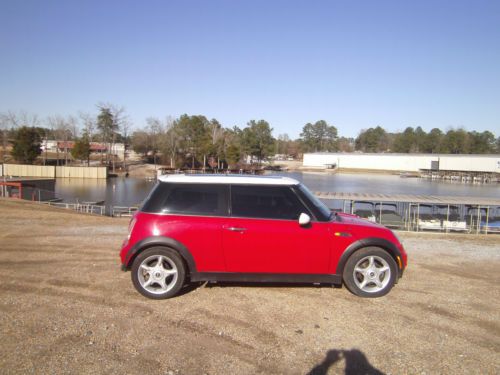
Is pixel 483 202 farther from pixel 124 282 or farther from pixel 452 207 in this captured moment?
pixel 124 282

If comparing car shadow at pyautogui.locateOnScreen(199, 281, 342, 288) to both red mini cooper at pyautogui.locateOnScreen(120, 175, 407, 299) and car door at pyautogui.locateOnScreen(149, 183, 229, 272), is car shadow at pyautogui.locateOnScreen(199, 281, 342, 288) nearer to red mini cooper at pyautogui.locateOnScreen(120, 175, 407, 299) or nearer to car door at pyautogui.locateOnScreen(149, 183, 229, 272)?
red mini cooper at pyautogui.locateOnScreen(120, 175, 407, 299)

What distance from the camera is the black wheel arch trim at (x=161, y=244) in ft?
15.7

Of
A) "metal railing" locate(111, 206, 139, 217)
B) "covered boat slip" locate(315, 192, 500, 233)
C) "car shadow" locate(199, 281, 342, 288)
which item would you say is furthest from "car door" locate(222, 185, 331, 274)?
"metal railing" locate(111, 206, 139, 217)

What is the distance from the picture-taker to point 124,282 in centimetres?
543

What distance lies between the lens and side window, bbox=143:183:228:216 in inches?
194

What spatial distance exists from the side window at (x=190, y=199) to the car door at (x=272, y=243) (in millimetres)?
225

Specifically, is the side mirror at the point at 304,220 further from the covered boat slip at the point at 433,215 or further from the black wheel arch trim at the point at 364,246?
the covered boat slip at the point at 433,215

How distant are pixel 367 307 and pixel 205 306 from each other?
6.97ft

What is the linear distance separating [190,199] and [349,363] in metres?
2.82

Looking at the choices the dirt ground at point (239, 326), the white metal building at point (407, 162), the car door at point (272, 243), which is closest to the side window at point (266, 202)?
the car door at point (272, 243)

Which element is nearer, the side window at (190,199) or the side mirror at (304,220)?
the side mirror at (304,220)

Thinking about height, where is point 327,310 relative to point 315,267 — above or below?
below

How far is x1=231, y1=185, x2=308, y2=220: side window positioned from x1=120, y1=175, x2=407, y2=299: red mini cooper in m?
0.01

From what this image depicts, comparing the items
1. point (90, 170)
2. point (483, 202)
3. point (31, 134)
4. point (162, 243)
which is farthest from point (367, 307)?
point (31, 134)
